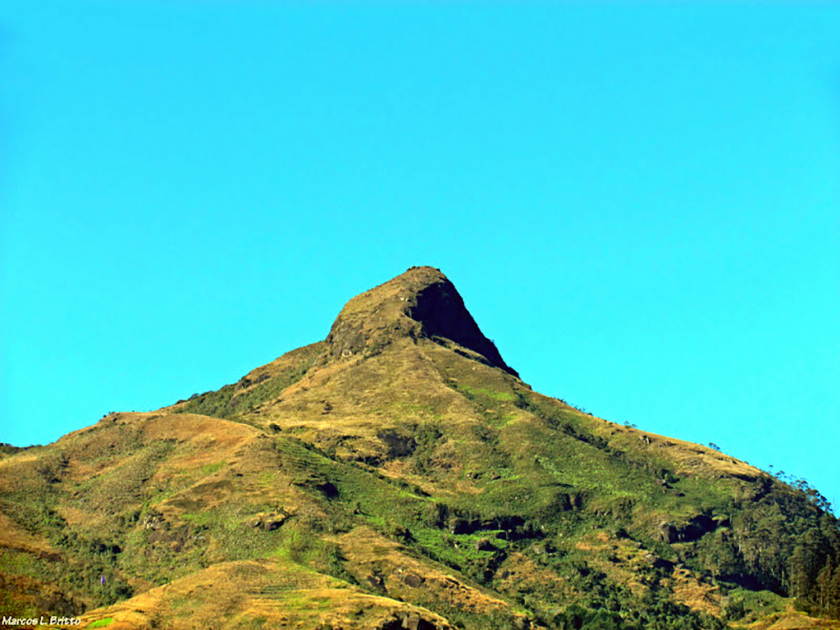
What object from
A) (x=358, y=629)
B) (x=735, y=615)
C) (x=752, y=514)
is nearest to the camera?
(x=358, y=629)

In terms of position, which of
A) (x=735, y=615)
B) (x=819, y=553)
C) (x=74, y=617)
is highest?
(x=819, y=553)

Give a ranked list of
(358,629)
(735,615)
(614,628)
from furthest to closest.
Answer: (735,615)
(614,628)
(358,629)

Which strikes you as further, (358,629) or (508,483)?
(508,483)

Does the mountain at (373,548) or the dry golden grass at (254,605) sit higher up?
the mountain at (373,548)

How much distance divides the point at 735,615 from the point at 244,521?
7418cm

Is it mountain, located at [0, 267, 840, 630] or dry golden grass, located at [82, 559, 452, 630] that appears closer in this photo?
dry golden grass, located at [82, 559, 452, 630]

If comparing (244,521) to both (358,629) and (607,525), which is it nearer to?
(358,629)

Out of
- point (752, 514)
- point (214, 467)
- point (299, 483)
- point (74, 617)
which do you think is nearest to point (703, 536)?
point (752, 514)

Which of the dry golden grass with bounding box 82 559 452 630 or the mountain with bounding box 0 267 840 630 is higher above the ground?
the mountain with bounding box 0 267 840 630

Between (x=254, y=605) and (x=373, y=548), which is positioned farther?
(x=373, y=548)

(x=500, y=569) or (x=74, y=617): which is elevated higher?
(x=500, y=569)

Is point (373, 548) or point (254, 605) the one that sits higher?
point (373, 548)

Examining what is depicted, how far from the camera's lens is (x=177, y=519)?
6590 inches

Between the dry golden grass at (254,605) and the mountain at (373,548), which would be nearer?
the dry golden grass at (254,605)
